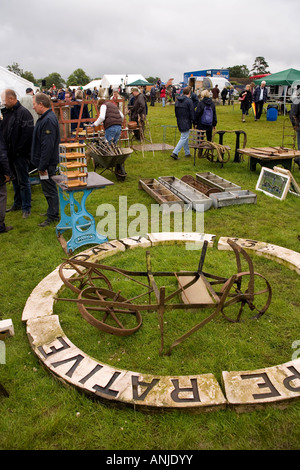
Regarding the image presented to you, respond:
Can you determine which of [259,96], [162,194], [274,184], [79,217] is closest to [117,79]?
[259,96]

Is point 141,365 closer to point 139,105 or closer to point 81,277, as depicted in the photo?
point 81,277

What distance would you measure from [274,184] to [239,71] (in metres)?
103

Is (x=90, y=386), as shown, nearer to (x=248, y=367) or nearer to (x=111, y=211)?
(x=248, y=367)

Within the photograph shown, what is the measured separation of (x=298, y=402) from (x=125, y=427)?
4.62ft

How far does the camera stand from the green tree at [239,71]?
3824 inches

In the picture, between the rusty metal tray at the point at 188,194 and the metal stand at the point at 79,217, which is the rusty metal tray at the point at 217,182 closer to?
the rusty metal tray at the point at 188,194

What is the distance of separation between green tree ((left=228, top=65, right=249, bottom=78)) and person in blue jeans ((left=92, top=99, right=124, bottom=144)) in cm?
9575

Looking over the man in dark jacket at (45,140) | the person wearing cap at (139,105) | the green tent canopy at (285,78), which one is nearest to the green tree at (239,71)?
the green tent canopy at (285,78)

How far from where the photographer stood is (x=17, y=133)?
665 cm

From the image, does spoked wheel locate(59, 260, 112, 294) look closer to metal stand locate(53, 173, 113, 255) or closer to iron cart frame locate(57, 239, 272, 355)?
iron cart frame locate(57, 239, 272, 355)

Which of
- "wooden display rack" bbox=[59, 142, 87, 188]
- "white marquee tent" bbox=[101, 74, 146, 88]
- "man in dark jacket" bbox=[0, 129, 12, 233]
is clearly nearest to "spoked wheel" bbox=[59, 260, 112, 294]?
"wooden display rack" bbox=[59, 142, 87, 188]

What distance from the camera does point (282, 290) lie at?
448 cm

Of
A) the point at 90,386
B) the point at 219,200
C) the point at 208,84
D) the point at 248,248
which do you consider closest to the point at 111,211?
the point at 219,200

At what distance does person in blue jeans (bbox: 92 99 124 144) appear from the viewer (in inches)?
366
